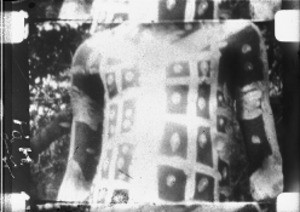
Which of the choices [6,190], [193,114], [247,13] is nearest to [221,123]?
[193,114]

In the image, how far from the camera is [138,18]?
2.18m

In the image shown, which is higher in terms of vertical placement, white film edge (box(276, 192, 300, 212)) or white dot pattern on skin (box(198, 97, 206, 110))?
white dot pattern on skin (box(198, 97, 206, 110))

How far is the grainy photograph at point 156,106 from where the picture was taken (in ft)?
7.04

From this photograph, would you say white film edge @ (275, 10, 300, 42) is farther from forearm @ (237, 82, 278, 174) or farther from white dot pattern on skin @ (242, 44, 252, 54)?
forearm @ (237, 82, 278, 174)

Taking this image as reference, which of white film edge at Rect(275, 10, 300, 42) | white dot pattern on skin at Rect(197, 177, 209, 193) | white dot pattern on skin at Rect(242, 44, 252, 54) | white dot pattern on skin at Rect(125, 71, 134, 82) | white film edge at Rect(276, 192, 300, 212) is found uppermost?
white film edge at Rect(275, 10, 300, 42)

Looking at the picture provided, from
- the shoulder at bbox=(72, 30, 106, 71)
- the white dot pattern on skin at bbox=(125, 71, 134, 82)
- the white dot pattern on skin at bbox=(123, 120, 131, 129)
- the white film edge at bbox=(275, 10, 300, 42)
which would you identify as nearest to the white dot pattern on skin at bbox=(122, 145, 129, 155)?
the white dot pattern on skin at bbox=(123, 120, 131, 129)

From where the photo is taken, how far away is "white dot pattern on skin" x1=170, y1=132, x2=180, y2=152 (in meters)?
2.15

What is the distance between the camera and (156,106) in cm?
216

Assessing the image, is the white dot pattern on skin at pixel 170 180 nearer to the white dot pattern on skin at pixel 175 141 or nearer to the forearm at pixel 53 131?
the white dot pattern on skin at pixel 175 141

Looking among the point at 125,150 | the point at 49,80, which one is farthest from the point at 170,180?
the point at 49,80

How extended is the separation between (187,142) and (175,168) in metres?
0.16

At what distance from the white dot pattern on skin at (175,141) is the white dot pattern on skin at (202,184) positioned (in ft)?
0.76

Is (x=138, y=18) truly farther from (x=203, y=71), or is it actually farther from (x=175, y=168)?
(x=175, y=168)

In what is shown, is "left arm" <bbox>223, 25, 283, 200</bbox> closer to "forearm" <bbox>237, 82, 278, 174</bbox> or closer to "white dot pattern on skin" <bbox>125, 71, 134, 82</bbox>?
"forearm" <bbox>237, 82, 278, 174</bbox>
